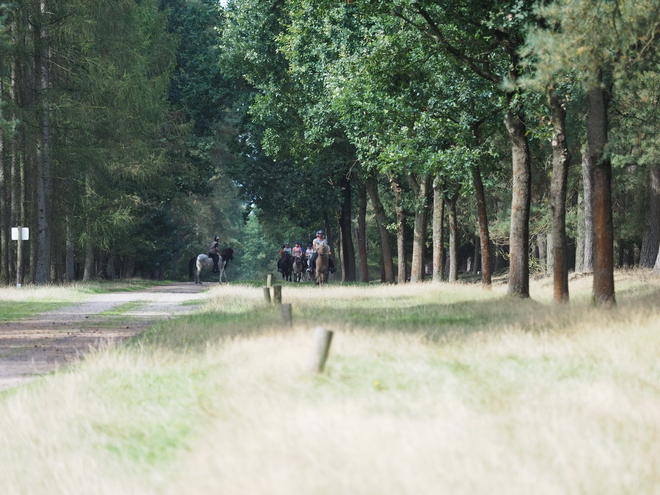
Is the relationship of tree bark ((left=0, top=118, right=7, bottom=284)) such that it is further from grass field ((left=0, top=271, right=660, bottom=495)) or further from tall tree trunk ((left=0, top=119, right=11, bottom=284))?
grass field ((left=0, top=271, right=660, bottom=495))

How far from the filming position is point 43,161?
35.8 metres

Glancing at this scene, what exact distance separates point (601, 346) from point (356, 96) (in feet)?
60.2

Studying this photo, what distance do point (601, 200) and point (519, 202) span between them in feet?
18.8

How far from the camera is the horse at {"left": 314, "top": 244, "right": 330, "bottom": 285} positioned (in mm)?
33406

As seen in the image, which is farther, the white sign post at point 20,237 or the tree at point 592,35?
the white sign post at point 20,237

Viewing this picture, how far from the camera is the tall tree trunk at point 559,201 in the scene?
2123 cm

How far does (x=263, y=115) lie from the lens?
4125cm

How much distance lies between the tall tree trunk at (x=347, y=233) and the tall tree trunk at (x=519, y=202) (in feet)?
82.8

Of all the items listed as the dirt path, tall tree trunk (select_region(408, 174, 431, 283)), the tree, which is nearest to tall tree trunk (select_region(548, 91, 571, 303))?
the tree

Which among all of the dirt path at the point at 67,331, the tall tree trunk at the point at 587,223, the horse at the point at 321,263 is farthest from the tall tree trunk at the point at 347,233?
the dirt path at the point at 67,331

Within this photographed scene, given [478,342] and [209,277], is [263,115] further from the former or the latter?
[209,277]

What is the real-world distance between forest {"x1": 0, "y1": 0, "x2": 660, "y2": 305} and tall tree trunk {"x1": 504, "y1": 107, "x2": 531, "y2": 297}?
0.05 metres

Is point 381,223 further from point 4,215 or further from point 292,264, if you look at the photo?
point 4,215

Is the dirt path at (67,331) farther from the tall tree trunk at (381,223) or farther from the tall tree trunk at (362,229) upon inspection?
the tall tree trunk at (362,229)
